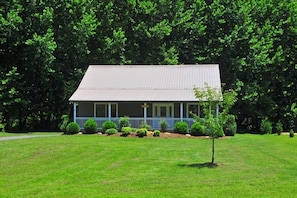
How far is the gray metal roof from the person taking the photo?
3878 centimetres

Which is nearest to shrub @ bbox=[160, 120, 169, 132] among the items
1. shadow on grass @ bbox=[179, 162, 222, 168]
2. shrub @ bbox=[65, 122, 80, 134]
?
shrub @ bbox=[65, 122, 80, 134]

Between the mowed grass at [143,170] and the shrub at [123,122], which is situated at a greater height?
the shrub at [123,122]

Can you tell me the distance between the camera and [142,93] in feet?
129

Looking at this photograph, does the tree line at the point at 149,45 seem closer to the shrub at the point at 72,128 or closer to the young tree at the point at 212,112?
the shrub at the point at 72,128

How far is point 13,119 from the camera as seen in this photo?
46219 mm

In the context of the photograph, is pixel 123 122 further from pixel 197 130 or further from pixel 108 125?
pixel 197 130

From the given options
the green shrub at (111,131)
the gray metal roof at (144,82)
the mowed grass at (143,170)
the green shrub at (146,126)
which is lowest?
the mowed grass at (143,170)

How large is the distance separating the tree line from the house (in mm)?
4107

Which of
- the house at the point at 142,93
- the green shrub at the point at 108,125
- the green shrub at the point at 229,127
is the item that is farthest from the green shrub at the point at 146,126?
the green shrub at the point at 229,127

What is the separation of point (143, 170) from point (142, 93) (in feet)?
69.3

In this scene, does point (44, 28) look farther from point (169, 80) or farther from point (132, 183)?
point (132, 183)

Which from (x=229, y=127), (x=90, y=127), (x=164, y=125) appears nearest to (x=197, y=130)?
(x=164, y=125)

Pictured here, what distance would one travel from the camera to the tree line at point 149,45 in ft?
144

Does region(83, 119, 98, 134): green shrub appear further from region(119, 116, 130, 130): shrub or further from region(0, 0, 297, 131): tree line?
region(0, 0, 297, 131): tree line
